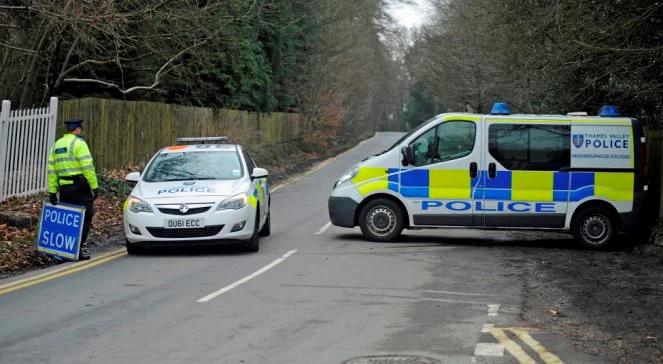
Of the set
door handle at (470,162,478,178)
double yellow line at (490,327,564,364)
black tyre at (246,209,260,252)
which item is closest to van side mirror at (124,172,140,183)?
black tyre at (246,209,260,252)

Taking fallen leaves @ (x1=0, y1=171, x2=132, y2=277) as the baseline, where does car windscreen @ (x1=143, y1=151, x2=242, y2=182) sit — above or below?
above

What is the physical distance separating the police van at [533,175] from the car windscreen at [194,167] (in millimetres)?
2955

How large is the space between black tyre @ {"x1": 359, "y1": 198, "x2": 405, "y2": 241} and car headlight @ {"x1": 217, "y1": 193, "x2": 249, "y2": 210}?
2.61 meters

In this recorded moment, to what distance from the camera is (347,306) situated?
9.70m

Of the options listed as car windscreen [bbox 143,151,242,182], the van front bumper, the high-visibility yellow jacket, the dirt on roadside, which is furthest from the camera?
the van front bumper

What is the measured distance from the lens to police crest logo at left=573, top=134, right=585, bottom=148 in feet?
50.4

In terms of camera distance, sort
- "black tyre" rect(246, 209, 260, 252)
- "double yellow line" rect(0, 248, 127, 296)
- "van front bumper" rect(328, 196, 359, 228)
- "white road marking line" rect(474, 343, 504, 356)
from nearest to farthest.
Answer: "white road marking line" rect(474, 343, 504, 356), "double yellow line" rect(0, 248, 127, 296), "black tyre" rect(246, 209, 260, 252), "van front bumper" rect(328, 196, 359, 228)

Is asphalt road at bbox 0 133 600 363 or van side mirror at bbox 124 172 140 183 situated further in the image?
van side mirror at bbox 124 172 140 183

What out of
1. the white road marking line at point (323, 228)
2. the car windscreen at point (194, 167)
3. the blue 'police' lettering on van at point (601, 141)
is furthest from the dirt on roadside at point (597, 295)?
the car windscreen at point (194, 167)

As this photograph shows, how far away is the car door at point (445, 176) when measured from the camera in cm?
1546

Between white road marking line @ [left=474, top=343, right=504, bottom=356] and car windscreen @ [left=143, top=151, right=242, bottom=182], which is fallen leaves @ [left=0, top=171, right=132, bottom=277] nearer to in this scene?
car windscreen @ [left=143, top=151, right=242, bottom=182]

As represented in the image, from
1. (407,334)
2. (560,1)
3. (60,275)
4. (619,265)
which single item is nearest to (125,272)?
(60,275)

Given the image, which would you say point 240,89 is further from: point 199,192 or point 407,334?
point 407,334

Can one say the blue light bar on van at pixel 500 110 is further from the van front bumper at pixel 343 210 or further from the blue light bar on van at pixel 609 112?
the van front bumper at pixel 343 210
